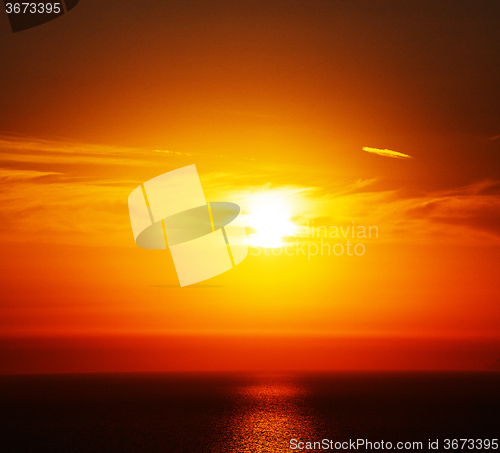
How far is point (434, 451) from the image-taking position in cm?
6744

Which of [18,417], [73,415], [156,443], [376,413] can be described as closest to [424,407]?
[376,413]

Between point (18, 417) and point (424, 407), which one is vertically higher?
point (18, 417)

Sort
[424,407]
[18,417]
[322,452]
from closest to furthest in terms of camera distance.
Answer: [322,452] → [18,417] → [424,407]

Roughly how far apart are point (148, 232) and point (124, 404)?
395 ft

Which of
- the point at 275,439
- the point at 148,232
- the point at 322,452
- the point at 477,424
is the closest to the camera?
the point at 148,232

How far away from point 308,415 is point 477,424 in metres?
37.6

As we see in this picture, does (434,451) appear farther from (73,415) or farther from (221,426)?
(73,415)

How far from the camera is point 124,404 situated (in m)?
138

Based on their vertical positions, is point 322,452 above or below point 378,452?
above

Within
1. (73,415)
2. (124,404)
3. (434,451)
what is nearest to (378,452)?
(434,451)

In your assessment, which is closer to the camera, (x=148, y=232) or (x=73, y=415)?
(x=148, y=232)

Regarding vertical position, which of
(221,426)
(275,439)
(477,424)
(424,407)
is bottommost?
(424,407)

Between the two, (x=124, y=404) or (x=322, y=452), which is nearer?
(x=322, y=452)

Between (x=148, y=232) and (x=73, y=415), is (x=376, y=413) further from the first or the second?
(x=148, y=232)
